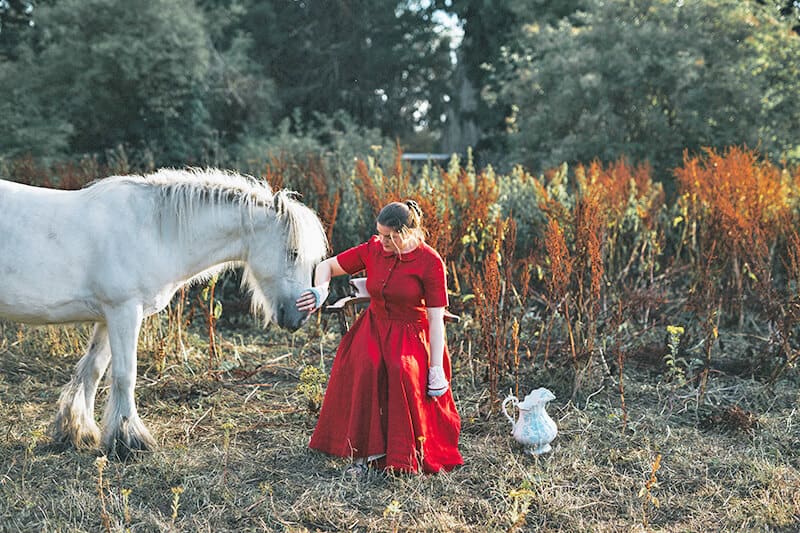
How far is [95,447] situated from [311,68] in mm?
21386

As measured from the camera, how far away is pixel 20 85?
51.8 feet

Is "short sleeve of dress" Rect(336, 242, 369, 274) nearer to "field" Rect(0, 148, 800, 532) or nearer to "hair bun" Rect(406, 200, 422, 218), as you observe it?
"hair bun" Rect(406, 200, 422, 218)

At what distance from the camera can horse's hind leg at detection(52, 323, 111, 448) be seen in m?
3.78

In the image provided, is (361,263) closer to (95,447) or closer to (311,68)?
(95,447)

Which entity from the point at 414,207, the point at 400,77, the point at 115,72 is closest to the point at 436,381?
the point at 414,207

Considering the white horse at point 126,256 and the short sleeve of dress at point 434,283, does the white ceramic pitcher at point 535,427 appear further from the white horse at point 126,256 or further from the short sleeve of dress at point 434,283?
the white horse at point 126,256

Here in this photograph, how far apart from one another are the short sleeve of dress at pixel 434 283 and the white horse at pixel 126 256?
26.9 inches

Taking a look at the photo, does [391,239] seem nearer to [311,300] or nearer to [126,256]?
[311,300]

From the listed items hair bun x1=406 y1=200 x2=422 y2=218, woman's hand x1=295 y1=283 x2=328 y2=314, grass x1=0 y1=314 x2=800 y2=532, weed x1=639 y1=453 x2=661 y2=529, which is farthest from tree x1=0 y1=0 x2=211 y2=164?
weed x1=639 y1=453 x2=661 y2=529

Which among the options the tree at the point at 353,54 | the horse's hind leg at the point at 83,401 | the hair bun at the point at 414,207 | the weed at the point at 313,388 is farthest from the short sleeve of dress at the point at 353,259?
the tree at the point at 353,54

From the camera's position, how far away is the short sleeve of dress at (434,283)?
3330mm

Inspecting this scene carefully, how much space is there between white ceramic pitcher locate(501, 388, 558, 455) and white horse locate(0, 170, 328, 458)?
49.0 inches

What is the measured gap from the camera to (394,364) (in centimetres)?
335

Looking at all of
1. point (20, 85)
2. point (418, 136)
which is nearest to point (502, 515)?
point (20, 85)
